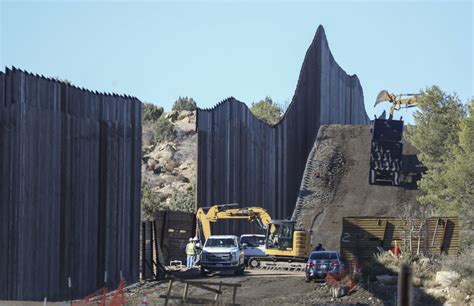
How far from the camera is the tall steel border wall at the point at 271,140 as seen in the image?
171 ft

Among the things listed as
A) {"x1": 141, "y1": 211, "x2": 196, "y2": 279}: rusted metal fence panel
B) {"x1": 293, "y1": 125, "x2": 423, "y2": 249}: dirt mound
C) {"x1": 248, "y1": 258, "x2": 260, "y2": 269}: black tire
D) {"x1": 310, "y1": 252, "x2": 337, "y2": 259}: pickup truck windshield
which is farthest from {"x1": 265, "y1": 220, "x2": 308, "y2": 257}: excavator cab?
{"x1": 293, "y1": 125, "x2": 423, "y2": 249}: dirt mound

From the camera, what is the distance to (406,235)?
135ft

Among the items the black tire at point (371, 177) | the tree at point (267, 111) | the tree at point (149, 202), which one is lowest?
the tree at point (149, 202)

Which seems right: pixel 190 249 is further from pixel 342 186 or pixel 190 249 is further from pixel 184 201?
pixel 184 201

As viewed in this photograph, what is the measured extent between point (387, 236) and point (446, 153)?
16234 mm

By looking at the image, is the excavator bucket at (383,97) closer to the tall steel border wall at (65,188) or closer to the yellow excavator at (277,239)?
the yellow excavator at (277,239)

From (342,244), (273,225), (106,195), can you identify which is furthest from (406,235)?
(106,195)

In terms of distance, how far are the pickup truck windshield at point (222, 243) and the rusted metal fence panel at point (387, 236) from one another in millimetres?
5103

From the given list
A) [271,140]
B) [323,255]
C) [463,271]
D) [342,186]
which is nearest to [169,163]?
[342,186]

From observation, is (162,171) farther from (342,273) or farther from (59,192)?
(59,192)

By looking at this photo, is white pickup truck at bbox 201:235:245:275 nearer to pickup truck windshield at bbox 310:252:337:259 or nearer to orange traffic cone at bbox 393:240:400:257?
pickup truck windshield at bbox 310:252:337:259

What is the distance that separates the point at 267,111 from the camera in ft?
387

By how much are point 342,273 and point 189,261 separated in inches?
376

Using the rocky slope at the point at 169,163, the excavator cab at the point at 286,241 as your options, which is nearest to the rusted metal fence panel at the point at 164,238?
the excavator cab at the point at 286,241
